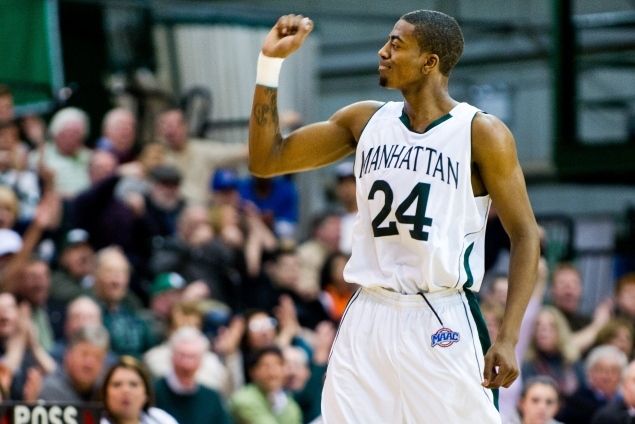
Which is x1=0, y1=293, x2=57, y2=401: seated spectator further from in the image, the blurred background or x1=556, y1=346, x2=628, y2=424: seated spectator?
x1=556, y1=346, x2=628, y2=424: seated spectator

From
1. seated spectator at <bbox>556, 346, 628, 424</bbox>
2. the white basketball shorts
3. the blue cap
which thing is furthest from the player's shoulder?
the blue cap

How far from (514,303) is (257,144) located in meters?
1.25

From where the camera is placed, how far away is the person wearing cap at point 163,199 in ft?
37.6

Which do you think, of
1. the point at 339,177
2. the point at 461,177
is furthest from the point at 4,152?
the point at 461,177

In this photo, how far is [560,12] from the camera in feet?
41.8

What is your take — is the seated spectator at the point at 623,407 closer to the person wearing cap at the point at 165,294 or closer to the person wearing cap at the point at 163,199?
the person wearing cap at the point at 165,294

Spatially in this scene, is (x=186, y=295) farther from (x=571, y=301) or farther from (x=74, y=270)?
(x=571, y=301)

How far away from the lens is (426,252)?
5.32 meters

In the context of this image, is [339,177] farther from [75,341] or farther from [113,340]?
[75,341]

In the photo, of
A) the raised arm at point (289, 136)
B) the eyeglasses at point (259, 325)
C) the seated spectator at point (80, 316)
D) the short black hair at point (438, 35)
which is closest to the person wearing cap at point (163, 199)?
the eyeglasses at point (259, 325)

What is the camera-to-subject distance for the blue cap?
40.0 ft

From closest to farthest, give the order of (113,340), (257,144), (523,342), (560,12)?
(257,144)
(113,340)
(523,342)
(560,12)

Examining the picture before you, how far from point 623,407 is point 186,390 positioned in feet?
9.96

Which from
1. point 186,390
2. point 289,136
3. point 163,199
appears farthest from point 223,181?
point 289,136
